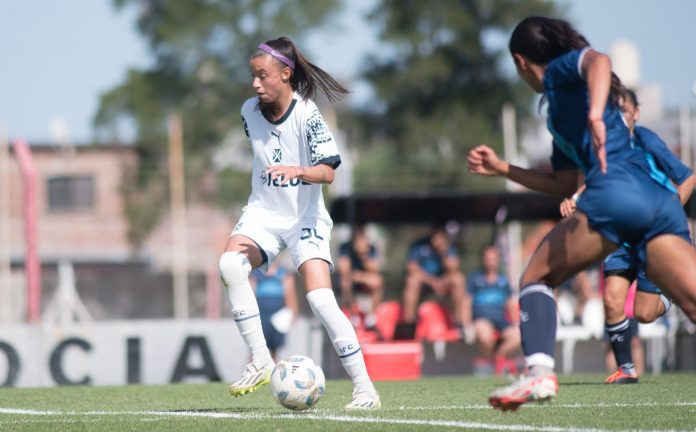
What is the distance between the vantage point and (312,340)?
579 inches

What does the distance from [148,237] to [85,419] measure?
26445 mm

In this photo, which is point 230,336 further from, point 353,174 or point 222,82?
point 222,82

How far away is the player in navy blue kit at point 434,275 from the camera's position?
1616 cm

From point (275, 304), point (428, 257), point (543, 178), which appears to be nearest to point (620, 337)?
point (543, 178)

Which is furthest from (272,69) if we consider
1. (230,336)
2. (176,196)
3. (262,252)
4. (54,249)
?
(54,249)

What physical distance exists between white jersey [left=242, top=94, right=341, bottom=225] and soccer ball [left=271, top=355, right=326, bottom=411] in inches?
33.4

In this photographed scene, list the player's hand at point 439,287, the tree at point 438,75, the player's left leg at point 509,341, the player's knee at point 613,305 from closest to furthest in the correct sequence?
the player's knee at point 613,305
the player's left leg at point 509,341
the player's hand at point 439,287
the tree at point 438,75

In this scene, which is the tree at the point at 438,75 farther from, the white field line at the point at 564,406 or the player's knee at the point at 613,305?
the white field line at the point at 564,406

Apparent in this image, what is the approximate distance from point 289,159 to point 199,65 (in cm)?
3731

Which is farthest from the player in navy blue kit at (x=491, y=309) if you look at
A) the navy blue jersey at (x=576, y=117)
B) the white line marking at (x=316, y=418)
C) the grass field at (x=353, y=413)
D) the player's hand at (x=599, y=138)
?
the player's hand at (x=599, y=138)

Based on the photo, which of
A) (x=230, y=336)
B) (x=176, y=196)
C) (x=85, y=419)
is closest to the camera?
(x=85, y=419)

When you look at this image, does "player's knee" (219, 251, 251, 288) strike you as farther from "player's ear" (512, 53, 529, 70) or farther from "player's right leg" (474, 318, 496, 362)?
"player's right leg" (474, 318, 496, 362)

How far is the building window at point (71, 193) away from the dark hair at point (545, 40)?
30.2 m

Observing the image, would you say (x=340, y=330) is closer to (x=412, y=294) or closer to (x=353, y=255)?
(x=353, y=255)
